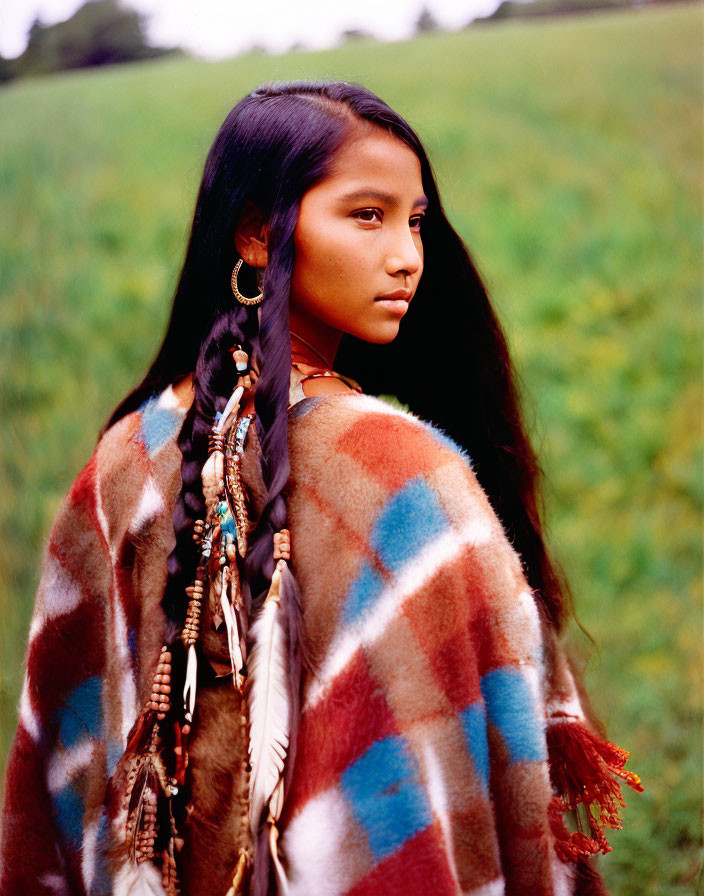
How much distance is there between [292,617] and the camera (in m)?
1.55

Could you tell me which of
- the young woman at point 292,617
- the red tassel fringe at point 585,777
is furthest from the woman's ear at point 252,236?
the red tassel fringe at point 585,777

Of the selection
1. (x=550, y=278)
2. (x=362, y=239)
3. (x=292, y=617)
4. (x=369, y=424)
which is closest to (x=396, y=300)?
(x=362, y=239)

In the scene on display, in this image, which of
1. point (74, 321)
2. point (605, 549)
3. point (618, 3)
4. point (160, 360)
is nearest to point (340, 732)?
point (160, 360)

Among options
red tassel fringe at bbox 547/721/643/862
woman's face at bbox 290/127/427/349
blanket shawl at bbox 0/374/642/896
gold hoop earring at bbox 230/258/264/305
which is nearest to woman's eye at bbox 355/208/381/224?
woman's face at bbox 290/127/427/349

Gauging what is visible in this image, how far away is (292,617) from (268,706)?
0.16 metres

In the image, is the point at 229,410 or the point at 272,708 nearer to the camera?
the point at 272,708

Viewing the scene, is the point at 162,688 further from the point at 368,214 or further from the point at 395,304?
the point at 368,214

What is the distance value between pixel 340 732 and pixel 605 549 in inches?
147

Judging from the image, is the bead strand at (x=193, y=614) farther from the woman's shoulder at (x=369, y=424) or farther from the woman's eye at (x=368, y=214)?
the woman's eye at (x=368, y=214)

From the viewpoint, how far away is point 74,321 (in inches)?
248

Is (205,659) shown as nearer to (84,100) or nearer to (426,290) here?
(426,290)

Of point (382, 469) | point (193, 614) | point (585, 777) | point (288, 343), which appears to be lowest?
point (585, 777)

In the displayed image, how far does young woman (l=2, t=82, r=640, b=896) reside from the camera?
1.56 m

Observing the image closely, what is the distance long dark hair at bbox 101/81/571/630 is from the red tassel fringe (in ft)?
1.03
